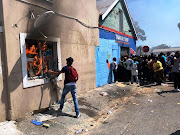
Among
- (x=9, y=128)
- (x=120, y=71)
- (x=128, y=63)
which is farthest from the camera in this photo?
(x=120, y=71)

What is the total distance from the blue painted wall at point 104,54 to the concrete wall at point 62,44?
20.2 inches

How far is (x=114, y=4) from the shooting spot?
412 inches

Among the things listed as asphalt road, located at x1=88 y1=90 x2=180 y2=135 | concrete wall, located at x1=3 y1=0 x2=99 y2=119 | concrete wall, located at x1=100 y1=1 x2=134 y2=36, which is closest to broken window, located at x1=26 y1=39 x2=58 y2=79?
concrete wall, located at x1=3 y1=0 x2=99 y2=119

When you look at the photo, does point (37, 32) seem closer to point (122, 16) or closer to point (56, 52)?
point (56, 52)

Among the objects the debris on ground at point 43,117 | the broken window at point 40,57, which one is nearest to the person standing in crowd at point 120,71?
the broken window at point 40,57

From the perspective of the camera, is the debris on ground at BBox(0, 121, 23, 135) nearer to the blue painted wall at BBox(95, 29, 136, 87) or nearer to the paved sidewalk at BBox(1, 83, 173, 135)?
the paved sidewalk at BBox(1, 83, 173, 135)

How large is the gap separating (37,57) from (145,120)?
149 inches

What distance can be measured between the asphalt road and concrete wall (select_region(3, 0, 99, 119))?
2055 millimetres

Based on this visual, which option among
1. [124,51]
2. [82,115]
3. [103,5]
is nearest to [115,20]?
[103,5]

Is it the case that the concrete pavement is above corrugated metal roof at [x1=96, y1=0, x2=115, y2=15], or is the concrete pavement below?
below

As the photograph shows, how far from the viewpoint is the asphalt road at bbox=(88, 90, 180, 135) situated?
12.0 ft

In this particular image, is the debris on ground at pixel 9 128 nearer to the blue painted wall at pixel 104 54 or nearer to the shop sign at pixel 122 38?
the blue painted wall at pixel 104 54

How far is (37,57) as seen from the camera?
4.84 meters

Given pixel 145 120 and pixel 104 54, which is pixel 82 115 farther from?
pixel 104 54
